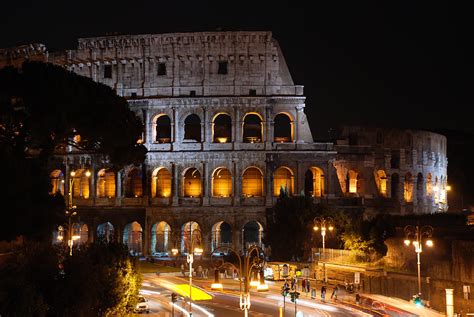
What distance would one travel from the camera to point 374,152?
60625 mm

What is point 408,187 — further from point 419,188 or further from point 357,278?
point 357,278

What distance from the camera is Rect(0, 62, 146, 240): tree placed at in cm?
2733

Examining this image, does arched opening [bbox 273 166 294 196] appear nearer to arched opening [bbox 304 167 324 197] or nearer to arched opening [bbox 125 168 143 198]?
arched opening [bbox 304 167 324 197]

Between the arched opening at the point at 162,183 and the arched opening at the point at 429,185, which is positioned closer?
the arched opening at the point at 162,183

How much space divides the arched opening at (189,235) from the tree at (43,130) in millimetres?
21140

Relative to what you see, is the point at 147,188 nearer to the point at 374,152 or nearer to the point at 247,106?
the point at 247,106

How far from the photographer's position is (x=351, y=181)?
6078cm

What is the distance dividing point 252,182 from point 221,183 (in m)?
2.53

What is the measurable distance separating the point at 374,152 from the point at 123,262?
3681 centimetres

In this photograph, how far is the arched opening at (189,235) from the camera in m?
57.0

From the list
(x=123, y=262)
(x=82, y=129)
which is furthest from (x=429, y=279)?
(x=82, y=129)

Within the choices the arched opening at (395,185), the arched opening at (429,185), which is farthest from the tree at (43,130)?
the arched opening at (429,185)

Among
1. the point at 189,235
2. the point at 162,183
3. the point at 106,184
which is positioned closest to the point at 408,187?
the point at 189,235

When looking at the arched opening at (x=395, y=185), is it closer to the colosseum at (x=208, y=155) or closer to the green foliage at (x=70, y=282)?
the colosseum at (x=208, y=155)
